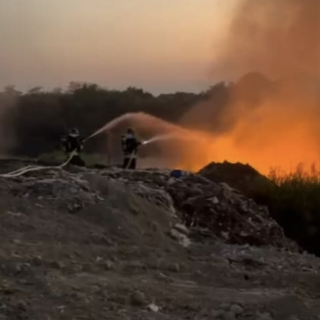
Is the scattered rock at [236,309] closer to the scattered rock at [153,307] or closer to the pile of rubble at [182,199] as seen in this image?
the scattered rock at [153,307]

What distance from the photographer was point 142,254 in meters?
12.5

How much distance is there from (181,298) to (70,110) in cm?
6317

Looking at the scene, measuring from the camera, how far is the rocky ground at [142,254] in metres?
9.59

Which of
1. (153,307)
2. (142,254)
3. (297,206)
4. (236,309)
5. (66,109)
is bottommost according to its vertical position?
(153,307)

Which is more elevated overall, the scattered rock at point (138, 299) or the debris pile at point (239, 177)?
the debris pile at point (239, 177)

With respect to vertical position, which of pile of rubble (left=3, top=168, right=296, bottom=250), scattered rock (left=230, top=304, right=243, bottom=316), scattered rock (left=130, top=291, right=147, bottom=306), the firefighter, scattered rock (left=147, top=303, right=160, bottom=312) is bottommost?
scattered rock (left=147, top=303, right=160, bottom=312)

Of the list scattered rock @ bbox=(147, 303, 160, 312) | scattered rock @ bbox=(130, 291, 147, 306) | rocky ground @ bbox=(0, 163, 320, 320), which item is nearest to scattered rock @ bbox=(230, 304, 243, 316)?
rocky ground @ bbox=(0, 163, 320, 320)

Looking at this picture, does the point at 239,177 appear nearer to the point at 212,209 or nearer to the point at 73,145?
the point at 73,145

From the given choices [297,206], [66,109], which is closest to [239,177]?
[297,206]

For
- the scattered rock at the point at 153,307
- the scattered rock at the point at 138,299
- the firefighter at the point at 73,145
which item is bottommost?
the scattered rock at the point at 153,307

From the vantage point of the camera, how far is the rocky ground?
9594mm

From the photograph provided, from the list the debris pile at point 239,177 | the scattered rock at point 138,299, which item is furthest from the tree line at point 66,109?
the scattered rock at point 138,299

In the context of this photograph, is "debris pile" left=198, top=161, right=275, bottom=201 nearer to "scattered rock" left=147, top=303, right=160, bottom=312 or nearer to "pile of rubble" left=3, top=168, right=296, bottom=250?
"pile of rubble" left=3, top=168, right=296, bottom=250

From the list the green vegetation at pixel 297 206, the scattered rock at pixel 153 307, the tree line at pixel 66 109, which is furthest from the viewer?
the tree line at pixel 66 109
